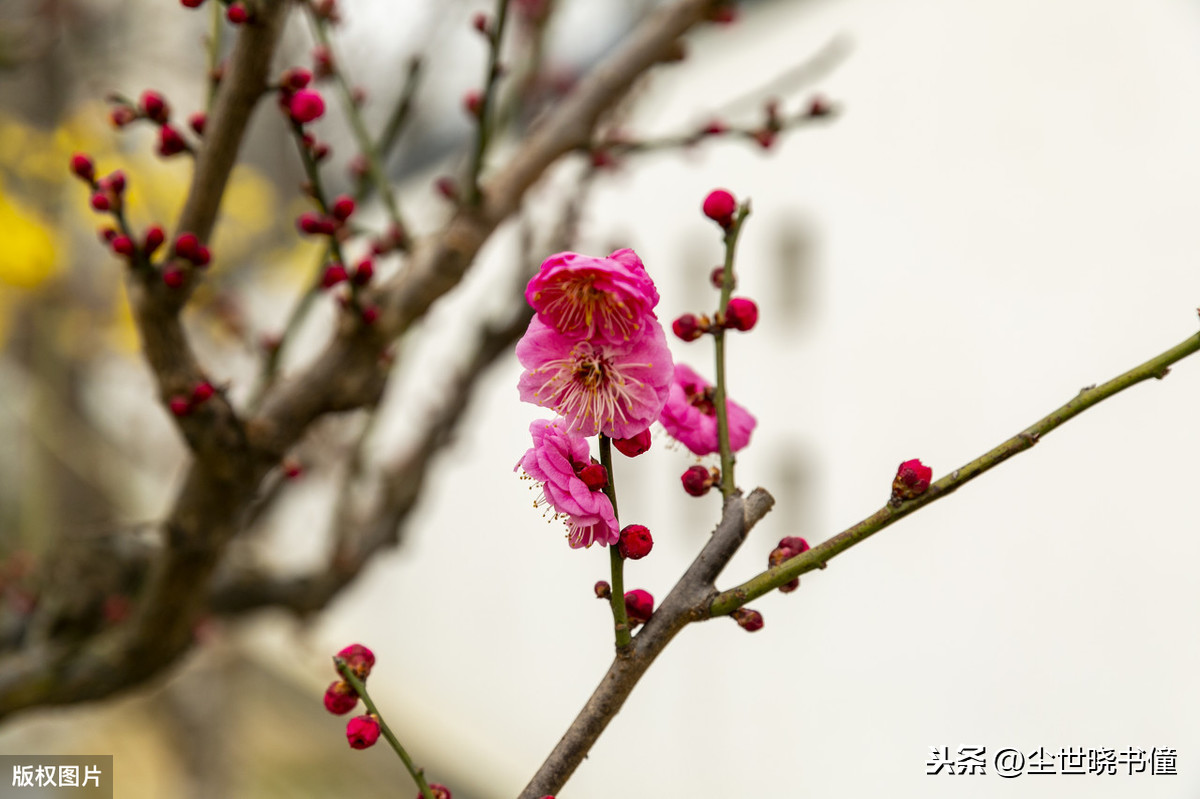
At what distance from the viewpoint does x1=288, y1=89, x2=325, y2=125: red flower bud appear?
53 centimetres

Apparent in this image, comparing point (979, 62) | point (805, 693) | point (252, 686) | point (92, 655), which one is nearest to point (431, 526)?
point (252, 686)

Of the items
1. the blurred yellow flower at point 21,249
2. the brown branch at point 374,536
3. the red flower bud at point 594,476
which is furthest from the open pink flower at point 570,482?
the blurred yellow flower at point 21,249

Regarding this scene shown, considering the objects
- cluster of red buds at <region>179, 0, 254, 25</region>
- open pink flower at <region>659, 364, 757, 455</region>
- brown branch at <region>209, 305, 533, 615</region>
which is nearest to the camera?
open pink flower at <region>659, 364, 757, 455</region>

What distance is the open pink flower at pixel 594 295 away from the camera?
309 mm

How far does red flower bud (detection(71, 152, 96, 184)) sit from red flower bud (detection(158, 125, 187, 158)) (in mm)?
46

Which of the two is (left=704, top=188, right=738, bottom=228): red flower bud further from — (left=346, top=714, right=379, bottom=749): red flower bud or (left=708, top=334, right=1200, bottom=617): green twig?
(left=346, top=714, right=379, bottom=749): red flower bud

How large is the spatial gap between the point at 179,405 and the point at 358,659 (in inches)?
12.2

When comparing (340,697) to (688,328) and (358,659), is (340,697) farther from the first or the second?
(688,328)

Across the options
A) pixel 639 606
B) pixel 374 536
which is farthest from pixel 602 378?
pixel 374 536

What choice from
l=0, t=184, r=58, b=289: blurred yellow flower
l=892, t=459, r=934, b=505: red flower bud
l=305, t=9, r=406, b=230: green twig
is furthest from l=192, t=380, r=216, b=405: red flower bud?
l=0, t=184, r=58, b=289: blurred yellow flower

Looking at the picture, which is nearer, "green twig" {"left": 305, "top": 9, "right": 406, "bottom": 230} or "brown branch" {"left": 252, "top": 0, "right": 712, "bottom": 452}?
"brown branch" {"left": 252, "top": 0, "right": 712, "bottom": 452}

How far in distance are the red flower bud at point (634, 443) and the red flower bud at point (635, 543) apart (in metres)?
0.03

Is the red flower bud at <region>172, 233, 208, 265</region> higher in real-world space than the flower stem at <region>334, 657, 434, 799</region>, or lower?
higher

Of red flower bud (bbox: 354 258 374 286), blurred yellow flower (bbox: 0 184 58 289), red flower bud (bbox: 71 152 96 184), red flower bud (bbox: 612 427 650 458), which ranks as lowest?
red flower bud (bbox: 612 427 650 458)
